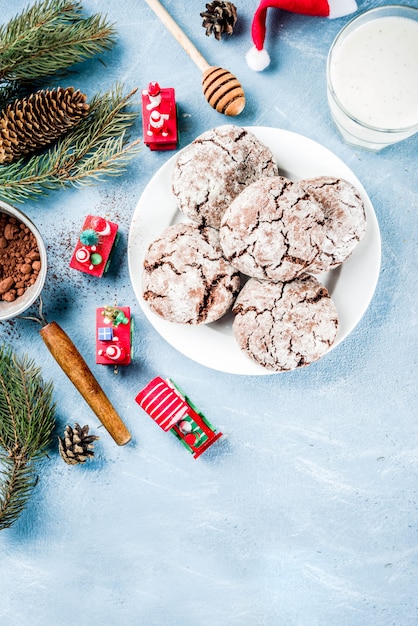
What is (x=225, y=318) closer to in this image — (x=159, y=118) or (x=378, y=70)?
(x=159, y=118)

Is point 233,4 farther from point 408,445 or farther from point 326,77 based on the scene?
point 408,445

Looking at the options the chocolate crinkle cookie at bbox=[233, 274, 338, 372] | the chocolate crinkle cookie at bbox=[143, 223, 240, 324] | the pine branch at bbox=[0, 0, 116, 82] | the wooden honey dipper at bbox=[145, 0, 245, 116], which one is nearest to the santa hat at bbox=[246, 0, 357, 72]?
the wooden honey dipper at bbox=[145, 0, 245, 116]

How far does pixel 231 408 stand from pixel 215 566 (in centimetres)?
45

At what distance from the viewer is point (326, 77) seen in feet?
4.69

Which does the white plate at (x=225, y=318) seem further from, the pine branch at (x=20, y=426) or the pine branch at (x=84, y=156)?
the pine branch at (x=20, y=426)

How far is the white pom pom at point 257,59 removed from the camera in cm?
144

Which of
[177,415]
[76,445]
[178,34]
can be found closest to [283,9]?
[178,34]

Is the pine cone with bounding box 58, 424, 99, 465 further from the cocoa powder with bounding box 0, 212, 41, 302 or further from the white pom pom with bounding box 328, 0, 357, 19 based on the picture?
the white pom pom with bounding box 328, 0, 357, 19

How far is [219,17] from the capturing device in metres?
1.41

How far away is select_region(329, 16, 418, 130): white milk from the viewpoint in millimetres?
1313

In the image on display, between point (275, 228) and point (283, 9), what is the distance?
28.1 inches

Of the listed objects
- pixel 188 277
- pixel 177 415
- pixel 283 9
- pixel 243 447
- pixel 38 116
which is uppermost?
pixel 38 116

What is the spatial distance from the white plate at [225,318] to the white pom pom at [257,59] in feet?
0.78

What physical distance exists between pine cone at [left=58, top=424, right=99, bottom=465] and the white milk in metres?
1.07
